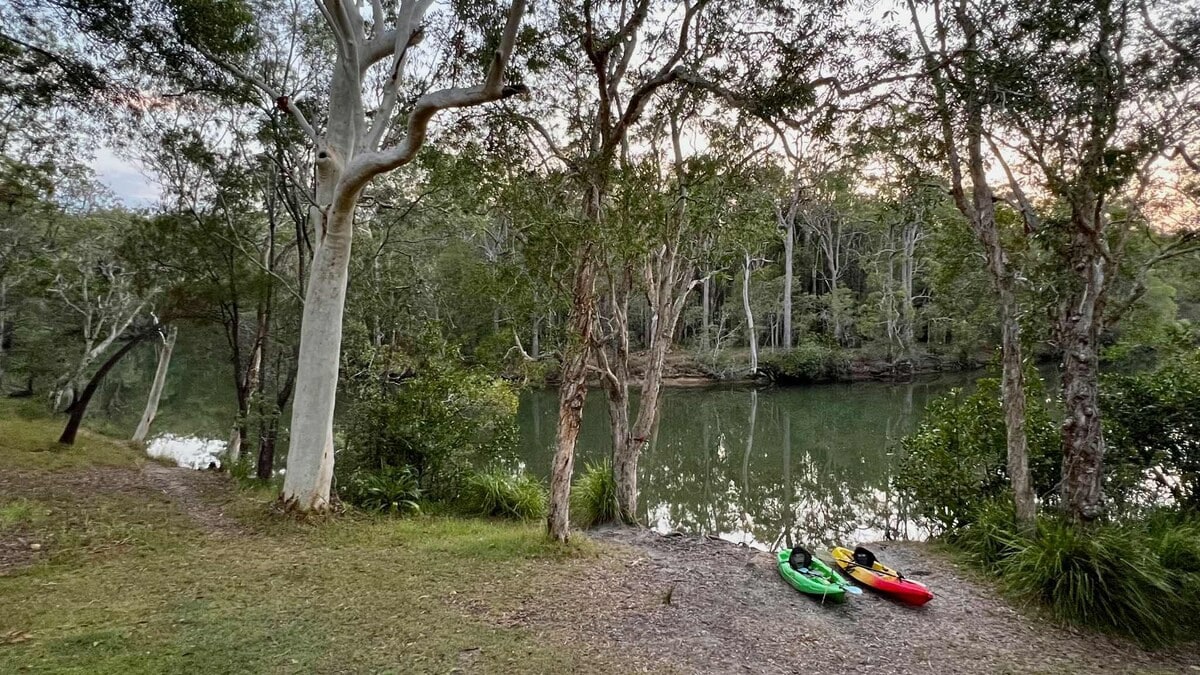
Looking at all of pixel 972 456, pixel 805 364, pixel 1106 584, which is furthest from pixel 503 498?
pixel 805 364

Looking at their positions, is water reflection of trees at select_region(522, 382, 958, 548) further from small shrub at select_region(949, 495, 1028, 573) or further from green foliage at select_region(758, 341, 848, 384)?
green foliage at select_region(758, 341, 848, 384)

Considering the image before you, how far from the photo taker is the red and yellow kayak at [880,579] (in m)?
4.55

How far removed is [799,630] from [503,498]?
4.39 meters

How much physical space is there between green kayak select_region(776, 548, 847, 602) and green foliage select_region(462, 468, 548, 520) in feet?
11.2

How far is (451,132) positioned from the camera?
22.5ft

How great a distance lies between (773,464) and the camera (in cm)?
1327

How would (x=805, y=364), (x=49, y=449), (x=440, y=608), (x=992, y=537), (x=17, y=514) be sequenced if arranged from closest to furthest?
(x=440, y=608)
(x=17, y=514)
(x=992, y=537)
(x=49, y=449)
(x=805, y=364)

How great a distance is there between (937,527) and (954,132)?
14.9 ft

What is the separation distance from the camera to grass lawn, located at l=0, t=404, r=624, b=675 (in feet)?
10.2

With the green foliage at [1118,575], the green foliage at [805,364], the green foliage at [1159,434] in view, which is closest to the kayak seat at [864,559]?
the green foliage at [1118,575]

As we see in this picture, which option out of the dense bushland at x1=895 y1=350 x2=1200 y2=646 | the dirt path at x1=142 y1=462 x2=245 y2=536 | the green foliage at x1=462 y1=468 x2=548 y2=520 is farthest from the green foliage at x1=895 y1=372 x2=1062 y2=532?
the dirt path at x1=142 y1=462 x2=245 y2=536

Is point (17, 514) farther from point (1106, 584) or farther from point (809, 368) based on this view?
point (809, 368)

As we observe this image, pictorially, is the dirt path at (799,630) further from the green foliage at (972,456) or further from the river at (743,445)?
the river at (743,445)

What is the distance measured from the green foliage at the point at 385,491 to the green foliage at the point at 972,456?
19.9 feet
